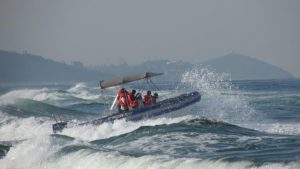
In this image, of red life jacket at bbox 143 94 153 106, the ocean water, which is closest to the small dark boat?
the ocean water

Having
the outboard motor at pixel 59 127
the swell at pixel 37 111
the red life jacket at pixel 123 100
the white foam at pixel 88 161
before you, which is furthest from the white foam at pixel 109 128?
the swell at pixel 37 111

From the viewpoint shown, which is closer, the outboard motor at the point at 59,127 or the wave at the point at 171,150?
the wave at the point at 171,150

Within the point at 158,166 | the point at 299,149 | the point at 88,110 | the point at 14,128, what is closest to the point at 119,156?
the point at 158,166

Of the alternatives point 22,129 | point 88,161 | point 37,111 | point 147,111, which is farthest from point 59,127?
point 37,111

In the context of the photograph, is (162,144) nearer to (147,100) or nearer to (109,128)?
(109,128)

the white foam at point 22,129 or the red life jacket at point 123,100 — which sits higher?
the red life jacket at point 123,100

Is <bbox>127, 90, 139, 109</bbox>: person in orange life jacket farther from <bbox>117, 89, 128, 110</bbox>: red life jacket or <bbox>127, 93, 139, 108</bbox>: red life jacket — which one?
<bbox>117, 89, 128, 110</bbox>: red life jacket

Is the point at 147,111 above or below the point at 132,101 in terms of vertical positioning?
below

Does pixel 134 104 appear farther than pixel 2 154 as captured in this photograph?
Yes

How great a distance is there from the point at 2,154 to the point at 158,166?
9.20m

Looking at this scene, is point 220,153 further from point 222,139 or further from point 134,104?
point 134,104

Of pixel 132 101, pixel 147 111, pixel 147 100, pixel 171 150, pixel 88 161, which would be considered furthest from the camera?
pixel 147 100

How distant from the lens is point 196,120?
29.4m

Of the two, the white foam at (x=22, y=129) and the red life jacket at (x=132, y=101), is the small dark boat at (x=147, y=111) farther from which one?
the white foam at (x=22, y=129)
